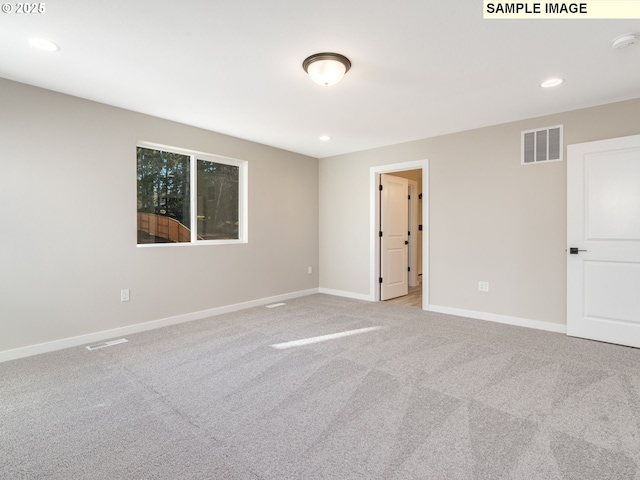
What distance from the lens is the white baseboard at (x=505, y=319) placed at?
3.60m

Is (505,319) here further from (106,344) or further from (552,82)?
(106,344)

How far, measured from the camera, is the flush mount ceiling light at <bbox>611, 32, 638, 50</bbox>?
2.13 metres

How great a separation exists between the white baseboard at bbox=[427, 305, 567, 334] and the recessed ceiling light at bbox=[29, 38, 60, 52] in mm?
4819

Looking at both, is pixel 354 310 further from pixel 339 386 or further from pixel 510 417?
pixel 510 417

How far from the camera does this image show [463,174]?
4.24 metres

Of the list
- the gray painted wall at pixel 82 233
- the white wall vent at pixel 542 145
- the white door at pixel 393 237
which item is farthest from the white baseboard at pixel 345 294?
the white wall vent at pixel 542 145

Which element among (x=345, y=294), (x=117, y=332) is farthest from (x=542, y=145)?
(x=117, y=332)

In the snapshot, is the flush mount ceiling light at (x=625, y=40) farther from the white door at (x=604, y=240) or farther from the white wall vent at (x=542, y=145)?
the white wall vent at (x=542, y=145)

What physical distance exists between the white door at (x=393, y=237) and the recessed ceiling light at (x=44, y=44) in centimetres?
421

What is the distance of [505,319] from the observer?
393 centimetres

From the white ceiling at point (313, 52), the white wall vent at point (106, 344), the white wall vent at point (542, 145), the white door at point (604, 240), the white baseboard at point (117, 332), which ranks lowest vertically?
the white wall vent at point (106, 344)

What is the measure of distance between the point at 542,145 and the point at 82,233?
5134 mm

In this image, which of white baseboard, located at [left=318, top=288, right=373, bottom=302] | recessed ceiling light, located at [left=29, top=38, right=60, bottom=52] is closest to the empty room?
recessed ceiling light, located at [left=29, top=38, right=60, bottom=52]

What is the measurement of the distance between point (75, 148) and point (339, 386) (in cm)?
338
